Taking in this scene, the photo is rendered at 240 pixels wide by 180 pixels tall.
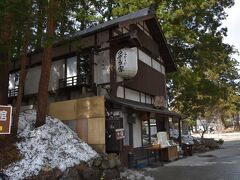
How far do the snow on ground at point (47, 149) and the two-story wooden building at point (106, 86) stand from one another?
3.83ft

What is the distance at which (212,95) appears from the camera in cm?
2791

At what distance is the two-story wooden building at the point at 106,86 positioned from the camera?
13906 mm

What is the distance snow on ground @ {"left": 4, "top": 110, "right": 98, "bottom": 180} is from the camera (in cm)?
1028

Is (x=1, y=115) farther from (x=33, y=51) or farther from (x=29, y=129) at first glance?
(x=33, y=51)

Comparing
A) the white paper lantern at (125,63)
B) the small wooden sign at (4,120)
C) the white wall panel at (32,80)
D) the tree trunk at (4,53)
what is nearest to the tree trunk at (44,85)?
the tree trunk at (4,53)

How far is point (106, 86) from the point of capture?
15953mm

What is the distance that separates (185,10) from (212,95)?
8429mm

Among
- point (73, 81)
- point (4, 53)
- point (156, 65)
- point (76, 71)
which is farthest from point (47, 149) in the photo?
point (156, 65)

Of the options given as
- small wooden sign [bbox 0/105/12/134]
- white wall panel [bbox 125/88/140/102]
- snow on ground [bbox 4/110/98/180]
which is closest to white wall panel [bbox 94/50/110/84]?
white wall panel [bbox 125/88/140/102]

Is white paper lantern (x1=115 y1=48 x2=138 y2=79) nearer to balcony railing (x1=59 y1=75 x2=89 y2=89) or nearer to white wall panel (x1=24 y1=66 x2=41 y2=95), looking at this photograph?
balcony railing (x1=59 y1=75 x2=89 y2=89)

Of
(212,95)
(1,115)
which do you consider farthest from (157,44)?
(1,115)

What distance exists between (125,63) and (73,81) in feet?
11.0

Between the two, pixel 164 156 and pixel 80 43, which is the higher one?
pixel 80 43

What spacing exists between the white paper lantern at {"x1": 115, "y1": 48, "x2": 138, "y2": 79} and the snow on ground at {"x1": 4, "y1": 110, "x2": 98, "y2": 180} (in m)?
4.28
